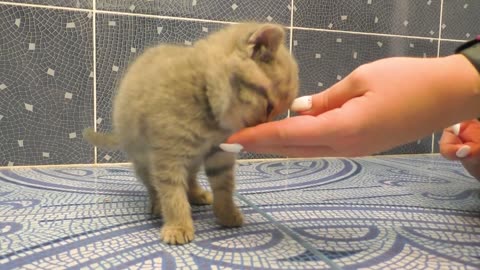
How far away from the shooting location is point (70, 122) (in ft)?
4.41

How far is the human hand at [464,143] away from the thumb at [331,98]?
372 millimetres

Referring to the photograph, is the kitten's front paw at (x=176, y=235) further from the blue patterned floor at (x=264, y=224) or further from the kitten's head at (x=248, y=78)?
the kitten's head at (x=248, y=78)

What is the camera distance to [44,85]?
1.30m

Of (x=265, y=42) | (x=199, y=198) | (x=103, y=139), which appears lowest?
(x=199, y=198)

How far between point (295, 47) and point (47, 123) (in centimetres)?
90

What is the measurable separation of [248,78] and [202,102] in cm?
10

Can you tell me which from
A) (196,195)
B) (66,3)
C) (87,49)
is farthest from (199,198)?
(66,3)

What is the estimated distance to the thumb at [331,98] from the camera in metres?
0.68

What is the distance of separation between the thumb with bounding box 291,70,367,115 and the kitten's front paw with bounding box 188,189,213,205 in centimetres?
31

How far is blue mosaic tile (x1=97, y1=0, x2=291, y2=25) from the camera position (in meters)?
1.37

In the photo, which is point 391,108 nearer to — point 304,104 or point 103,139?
point 304,104

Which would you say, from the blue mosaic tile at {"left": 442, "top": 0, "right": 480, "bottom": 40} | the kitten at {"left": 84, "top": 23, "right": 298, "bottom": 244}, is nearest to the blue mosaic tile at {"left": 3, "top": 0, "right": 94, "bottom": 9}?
the kitten at {"left": 84, "top": 23, "right": 298, "bottom": 244}

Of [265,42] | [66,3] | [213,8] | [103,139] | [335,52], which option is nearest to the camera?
[265,42]

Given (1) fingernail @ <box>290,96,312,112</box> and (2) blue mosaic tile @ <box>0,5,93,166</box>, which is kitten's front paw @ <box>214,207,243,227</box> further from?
(2) blue mosaic tile @ <box>0,5,93,166</box>
